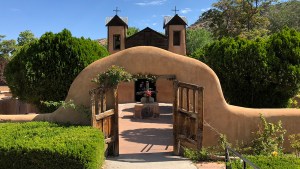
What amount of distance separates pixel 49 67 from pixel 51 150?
6632mm

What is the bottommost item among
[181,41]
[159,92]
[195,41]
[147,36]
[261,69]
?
[159,92]

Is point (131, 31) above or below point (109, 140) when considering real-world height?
above

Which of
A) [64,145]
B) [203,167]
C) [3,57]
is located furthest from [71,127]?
[3,57]

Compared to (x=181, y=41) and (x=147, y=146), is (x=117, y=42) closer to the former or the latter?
(x=181, y=41)

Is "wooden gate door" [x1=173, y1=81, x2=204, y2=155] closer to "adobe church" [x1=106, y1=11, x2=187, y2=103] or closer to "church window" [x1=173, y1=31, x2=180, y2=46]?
"adobe church" [x1=106, y1=11, x2=187, y2=103]

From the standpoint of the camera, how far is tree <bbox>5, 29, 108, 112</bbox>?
513 inches

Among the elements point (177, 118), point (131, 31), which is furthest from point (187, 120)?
point (131, 31)

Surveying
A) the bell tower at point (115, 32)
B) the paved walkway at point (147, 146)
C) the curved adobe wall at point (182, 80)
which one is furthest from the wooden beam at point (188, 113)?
the bell tower at point (115, 32)

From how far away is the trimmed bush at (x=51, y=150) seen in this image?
7.16 meters

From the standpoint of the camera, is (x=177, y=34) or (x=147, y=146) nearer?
(x=147, y=146)

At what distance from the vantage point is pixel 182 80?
10.3 meters

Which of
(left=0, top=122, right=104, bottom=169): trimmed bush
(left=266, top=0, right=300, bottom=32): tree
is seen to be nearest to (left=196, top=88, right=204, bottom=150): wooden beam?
(left=0, top=122, right=104, bottom=169): trimmed bush

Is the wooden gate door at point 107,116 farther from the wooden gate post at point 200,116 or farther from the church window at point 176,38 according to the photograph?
the church window at point 176,38

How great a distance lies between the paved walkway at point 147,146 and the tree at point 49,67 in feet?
11.8
